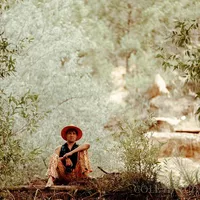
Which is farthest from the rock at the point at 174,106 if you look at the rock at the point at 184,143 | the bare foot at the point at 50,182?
the bare foot at the point at 50,182

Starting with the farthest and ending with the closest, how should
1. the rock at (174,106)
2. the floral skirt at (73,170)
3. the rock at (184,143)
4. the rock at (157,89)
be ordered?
the rock at (157,89) → the rock at (174,106) → the rock at (184,143) → the floral skirt at (73,170)

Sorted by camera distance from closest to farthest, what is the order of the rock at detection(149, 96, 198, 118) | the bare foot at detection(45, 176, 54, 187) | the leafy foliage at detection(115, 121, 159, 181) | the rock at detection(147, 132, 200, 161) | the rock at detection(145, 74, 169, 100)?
1. the leafy foliage at detection(115, 121, 159, 181)
2. the bare foot at detection(45, 176, 54, 187)
3. the rock at detection(147, 132, 200, 161)
4. the rock at detection(149, 96, 198, 118)
5. the rock at detection(145, 74, 169, 100)

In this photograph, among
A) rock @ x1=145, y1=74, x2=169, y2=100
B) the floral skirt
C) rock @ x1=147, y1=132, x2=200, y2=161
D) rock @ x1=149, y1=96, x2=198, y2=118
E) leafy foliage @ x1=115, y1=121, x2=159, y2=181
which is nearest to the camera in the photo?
leafy foliage @ x1=115, y1=121, x2=159, y2=181

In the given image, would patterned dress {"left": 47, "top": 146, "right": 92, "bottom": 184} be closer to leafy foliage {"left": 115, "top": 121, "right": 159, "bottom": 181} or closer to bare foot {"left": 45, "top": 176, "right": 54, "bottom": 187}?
bare foot {"left": 45, "top": 176, "right": 54, "bottom": 187}

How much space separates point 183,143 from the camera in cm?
1141

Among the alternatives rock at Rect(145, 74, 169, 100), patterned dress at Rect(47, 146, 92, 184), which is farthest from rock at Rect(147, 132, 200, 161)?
patterned dress at Rect(47, 146, 92, 184)

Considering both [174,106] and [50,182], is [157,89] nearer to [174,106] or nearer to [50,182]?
[174,106]

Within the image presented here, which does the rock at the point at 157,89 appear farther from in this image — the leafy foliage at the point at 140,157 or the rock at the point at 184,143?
the leafy foliage at the point at 140,157

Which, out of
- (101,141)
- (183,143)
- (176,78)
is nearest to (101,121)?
(101,141)

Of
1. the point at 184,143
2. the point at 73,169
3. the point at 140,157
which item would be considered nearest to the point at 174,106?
the point at 184,143

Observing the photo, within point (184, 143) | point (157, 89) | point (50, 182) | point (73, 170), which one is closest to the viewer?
point (50, 182)

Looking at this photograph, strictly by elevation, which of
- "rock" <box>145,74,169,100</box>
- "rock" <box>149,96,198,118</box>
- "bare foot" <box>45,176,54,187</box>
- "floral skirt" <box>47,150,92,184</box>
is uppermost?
"rock" <box>145,74,169,100</box>

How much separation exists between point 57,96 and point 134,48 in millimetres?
11705

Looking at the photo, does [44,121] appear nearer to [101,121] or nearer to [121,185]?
[101,121]
